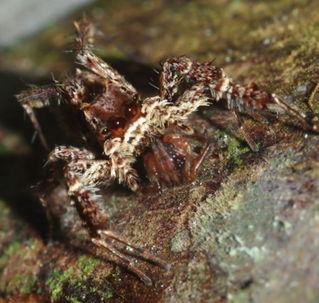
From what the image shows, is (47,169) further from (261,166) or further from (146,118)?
(261,166)

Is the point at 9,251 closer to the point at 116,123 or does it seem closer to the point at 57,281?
the point at 57,281

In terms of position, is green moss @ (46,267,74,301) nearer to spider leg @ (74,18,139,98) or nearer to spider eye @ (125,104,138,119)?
spider eye @ (125,104,138,119)

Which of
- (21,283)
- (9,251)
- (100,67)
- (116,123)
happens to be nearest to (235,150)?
(116,123)

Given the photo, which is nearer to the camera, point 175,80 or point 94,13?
point 175,80

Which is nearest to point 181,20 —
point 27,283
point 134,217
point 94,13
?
point 94,13

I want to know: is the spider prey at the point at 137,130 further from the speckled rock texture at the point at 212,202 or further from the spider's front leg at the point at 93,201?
the speckled rock texture at the point at 212,202

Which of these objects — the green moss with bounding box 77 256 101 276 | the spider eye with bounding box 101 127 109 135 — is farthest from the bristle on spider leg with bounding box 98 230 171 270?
the spider eye with bounding box 101 127 109 135

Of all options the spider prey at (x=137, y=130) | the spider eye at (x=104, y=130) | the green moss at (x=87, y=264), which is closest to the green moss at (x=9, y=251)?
the spider prey at (x=137, y=130)
